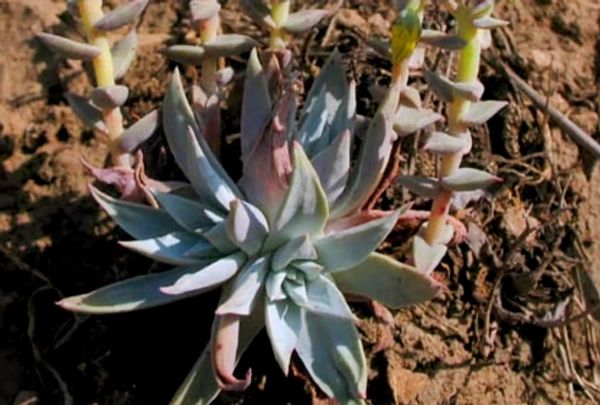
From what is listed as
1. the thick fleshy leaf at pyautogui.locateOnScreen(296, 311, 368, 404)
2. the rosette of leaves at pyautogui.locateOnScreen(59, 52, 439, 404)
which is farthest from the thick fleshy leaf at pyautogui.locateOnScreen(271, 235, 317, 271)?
the thick fleshy leaf at pyautogui.locateOnScreen(296, 311, 368, 404)

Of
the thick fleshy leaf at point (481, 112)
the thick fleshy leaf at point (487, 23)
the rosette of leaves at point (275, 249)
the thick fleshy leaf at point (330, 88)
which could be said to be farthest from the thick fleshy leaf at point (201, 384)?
the thick fleshy leaf at point (487, 23)

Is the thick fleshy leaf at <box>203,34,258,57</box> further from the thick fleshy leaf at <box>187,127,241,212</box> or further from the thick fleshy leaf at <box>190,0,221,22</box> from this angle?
the thick fleshy leaf at <box>187,127,241,212</box>

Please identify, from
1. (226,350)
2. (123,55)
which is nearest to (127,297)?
(226,350)

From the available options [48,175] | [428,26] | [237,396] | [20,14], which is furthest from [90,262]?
[428,26]

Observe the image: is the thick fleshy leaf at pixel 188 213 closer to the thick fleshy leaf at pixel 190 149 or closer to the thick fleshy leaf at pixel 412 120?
the thick fleshy leaf at pixel 190 149

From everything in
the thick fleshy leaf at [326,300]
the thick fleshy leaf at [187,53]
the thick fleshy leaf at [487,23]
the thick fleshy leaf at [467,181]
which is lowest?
the thick fleshy leaf at [326,300]

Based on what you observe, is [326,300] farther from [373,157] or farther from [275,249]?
[373,157]
